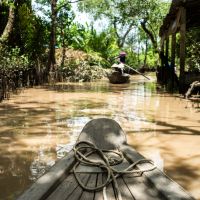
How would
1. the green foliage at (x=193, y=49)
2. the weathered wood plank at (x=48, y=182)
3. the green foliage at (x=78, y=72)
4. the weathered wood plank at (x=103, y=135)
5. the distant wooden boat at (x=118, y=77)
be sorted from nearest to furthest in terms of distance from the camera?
the weathered wood plank at (x=48, y=182) → the weathered wood plank at (x=103, y=135) → the green foliage at (x=193, y=49) → the distant wooden boat at (x=118, y=77) → the green foliage at (x=78, y=72)

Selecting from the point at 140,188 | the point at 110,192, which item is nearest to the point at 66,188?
the point at 110,192

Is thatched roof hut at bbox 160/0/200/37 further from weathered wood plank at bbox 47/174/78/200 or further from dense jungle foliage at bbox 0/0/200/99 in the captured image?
weathered wood plank at bbox 47/174/78/200

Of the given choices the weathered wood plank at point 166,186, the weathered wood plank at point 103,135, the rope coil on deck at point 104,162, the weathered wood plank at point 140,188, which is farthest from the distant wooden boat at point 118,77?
the weathered wood plank at point 140,188

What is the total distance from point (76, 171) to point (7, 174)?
204 cm

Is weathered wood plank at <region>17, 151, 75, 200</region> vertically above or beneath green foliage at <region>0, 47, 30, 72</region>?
beneath

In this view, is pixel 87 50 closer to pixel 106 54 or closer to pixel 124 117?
pixel 106 54

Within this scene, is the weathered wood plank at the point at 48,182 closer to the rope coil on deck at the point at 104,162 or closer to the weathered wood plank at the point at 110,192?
the rope coil on deck at the point at 104,162

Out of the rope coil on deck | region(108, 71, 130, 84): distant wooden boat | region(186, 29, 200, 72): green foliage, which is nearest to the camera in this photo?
the rope coil on deck

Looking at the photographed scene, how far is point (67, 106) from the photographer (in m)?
12.8

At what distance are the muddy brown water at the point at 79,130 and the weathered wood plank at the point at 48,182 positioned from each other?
117 centimetres

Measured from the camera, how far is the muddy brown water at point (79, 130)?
5.86 meters

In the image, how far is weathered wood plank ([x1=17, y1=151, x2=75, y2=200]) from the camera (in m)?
3.24

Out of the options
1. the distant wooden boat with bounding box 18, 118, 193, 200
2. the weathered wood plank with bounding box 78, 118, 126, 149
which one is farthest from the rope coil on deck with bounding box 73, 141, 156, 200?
the weathered wood plank with bounding box 78, 118, 126, 149

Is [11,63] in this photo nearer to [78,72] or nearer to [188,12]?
[188,12]
